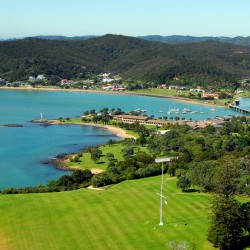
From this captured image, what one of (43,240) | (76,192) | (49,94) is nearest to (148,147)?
(76,192)

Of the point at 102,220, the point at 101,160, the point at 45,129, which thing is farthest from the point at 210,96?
the point at 102,220

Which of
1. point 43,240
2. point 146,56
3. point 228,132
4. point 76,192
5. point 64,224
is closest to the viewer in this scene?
point 43,240

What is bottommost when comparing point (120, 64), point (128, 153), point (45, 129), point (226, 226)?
point (45, 129)

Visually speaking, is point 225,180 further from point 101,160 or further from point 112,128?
point 112,128

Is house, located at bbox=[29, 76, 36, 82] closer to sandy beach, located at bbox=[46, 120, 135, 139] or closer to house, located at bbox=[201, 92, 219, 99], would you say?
house, located at bbox=[201, 92, 219, 99]

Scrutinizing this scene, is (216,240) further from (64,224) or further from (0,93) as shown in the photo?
(0,93)

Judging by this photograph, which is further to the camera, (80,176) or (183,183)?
(80,176)
